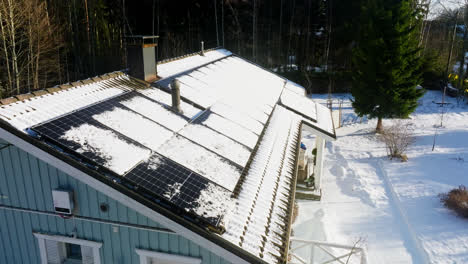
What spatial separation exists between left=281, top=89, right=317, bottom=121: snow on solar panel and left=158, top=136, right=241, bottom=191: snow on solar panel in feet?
21.9

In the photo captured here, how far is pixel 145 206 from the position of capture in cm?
490

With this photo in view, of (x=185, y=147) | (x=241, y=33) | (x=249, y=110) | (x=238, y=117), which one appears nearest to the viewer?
(x=185, y=147)


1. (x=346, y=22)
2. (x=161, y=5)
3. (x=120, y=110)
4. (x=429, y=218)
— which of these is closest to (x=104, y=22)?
(x=161, y=5)

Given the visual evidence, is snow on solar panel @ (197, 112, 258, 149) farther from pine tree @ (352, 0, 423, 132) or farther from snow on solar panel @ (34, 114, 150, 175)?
pine tree @ (352, 0, 423, 132)

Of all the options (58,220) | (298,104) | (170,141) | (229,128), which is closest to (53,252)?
(58,220)

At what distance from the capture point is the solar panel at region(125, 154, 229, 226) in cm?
487

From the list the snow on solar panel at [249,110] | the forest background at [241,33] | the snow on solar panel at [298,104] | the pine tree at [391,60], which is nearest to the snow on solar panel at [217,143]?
the snow on solar panel at [249,110]

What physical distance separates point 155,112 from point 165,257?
10.7 feet

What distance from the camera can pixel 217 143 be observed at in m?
7.01

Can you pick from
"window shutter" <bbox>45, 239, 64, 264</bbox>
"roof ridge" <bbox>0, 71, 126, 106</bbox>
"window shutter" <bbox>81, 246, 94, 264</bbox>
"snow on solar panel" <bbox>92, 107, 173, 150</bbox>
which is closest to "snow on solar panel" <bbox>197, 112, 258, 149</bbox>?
"snow on solar panel" <bbox>92, 107, 173, 150</bbox>

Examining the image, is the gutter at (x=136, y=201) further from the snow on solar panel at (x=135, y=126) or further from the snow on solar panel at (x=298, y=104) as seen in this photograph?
the snow on solar panel at (x=298, y=104)

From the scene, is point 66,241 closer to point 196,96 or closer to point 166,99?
point 166,99

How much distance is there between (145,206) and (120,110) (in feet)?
8.89

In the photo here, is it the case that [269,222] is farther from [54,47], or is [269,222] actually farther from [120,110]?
[54,47]
